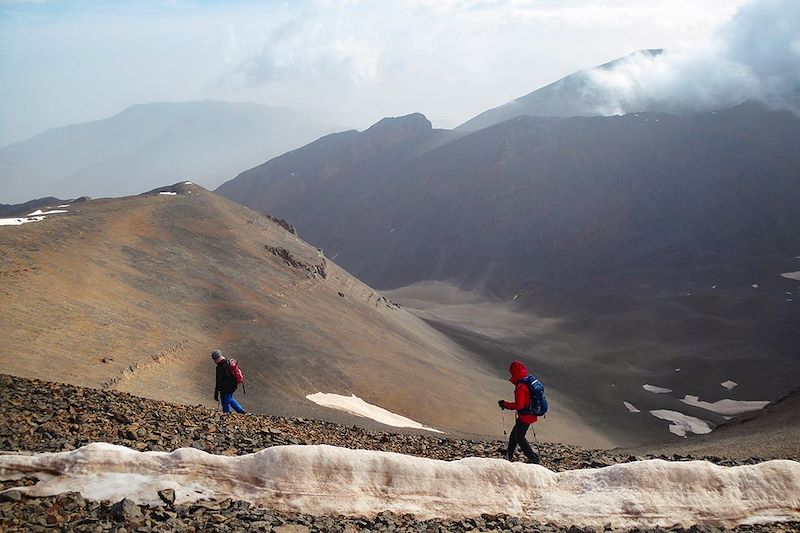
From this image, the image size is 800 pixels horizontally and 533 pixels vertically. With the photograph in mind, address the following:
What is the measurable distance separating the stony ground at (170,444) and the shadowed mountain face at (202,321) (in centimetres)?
643

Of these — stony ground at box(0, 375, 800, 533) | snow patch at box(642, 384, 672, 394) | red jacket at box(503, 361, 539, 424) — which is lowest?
stony ground at box(0, 375, 800, 533)

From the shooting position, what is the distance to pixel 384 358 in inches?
1718

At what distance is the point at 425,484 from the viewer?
995cm

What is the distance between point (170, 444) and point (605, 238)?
459 feet

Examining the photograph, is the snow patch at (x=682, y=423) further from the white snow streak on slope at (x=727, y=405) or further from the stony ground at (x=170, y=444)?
the stony ground at (x=170, y=444)

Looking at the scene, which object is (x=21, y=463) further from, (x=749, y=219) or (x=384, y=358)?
(x=749, y=219)

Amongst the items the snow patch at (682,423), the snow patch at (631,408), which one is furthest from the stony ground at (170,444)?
the snow patch at (631,408)

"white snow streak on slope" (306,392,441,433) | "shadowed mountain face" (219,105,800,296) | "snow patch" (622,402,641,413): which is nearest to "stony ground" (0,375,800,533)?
"white snow streak on slope" (306,392,441,433)

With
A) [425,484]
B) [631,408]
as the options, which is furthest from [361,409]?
[631,408]

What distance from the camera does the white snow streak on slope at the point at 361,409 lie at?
31.0 m

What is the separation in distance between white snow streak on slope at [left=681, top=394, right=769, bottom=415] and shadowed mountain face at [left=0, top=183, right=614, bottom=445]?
20009mm

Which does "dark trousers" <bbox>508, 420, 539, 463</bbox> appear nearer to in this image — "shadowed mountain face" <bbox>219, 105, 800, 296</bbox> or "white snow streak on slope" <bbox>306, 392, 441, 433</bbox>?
"white snow streak on slope" <bbox>306, 392, 441, 433</bbox>

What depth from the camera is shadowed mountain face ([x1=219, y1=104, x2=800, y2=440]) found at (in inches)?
3103

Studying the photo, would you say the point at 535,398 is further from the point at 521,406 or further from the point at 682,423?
the point at 682,423
